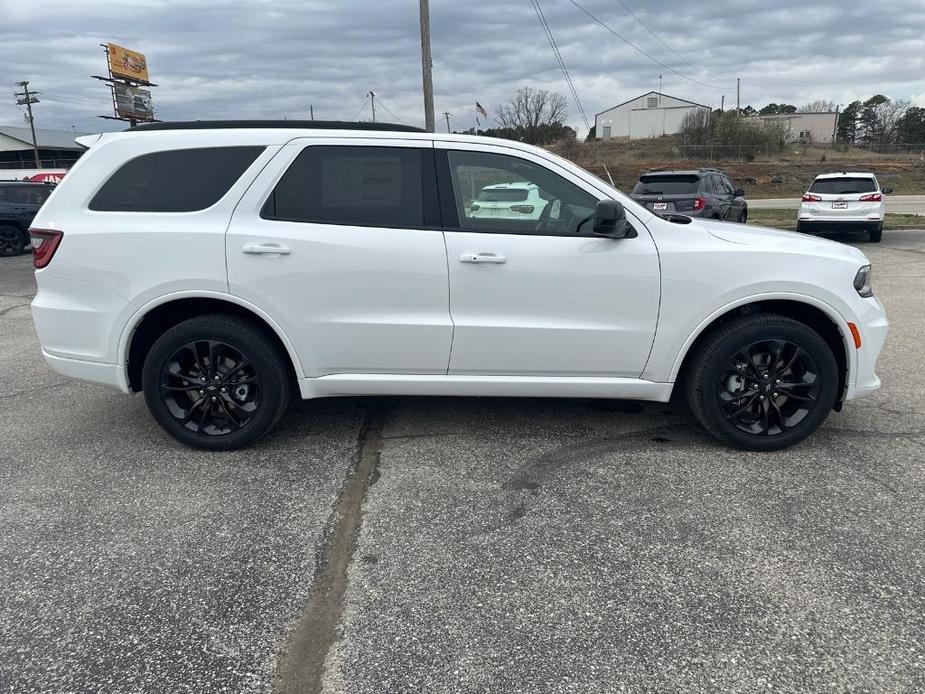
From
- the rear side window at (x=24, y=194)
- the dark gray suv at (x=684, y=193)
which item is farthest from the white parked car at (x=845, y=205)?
the rear side window at (x=24, y=194)

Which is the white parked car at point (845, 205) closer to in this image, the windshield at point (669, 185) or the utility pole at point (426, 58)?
the windshield at point (669, 185)

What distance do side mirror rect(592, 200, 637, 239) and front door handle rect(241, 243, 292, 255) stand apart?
5.65 ft

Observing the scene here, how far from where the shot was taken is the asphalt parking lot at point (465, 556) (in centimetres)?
233

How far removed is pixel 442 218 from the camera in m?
3.86

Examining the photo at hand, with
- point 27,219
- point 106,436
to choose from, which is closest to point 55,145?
point 27,219

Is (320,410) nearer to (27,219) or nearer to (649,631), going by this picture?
(649,631)

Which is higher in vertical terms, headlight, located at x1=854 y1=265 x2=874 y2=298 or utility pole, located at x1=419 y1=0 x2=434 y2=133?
utility pole, located at x1=419 y1=0 x2=434 y2=133

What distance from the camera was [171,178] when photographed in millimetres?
3922

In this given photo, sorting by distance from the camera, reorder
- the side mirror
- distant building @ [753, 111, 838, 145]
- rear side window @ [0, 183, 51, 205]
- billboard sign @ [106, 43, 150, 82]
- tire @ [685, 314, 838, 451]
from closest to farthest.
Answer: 1. the side mirror
2. tire @ [685, 314, 838, 451]
3. rear side window @ [0, 183, 51, 205]
4. billboard sign @ [106, 43, 150, 82]
5. distant building @ [753, 111, 838, 145]

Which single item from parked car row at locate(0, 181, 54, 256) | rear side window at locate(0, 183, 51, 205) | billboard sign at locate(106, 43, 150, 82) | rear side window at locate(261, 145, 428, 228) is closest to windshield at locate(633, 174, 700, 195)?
rear side window at locate(261, 145, 428, 228)

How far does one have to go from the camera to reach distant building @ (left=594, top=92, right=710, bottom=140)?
3221 inches

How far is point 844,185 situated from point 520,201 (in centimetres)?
1448

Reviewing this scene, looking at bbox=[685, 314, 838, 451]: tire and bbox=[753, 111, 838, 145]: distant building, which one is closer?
bbox=[685, 314, 838, 451]: tire

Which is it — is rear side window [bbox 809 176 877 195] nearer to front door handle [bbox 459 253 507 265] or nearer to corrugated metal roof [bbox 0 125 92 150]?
front door handle [bbox 459 253 507 265]
